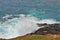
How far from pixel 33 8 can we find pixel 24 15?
0.37m

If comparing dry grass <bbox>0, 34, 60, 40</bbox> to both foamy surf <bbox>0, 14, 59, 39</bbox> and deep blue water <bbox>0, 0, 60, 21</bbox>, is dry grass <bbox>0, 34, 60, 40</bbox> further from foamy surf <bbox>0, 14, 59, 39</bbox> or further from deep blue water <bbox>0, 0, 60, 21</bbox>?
deep blue water <bbox>0, 0, 60, 21</bbox>

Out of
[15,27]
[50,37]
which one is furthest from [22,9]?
[50,37]

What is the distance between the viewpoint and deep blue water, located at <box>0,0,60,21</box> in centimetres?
503

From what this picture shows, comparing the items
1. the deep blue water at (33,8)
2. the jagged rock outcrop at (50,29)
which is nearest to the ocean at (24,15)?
the deep blue water at (33,8)

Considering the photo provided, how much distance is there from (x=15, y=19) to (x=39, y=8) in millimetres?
841

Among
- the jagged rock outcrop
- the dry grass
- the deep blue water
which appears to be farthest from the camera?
the deep blue water

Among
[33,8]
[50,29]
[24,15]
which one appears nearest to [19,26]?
[24,15]

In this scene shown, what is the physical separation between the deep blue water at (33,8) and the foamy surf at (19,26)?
Answer: 0.15 metres

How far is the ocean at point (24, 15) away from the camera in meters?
4.83

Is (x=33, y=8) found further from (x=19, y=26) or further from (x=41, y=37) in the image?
(x=41, y=37)

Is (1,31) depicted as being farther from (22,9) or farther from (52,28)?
(52,28)

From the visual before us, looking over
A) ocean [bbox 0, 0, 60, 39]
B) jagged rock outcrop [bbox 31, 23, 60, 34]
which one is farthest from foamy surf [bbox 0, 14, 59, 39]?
jagged rock outcrop [bbox 31, 23, 60, 34]

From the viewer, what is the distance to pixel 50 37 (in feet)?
15.1

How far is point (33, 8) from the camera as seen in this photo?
5.08m
